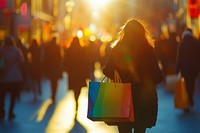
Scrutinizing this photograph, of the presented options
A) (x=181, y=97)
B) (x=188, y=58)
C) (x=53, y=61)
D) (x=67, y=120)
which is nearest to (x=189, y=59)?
(x=188, y=58)

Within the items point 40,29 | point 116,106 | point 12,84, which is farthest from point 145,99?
point 40,29

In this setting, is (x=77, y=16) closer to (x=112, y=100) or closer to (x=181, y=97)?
(x=181, y=97)

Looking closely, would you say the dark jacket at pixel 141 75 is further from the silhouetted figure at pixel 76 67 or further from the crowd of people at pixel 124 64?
the silhouetted figure at pixel 76 67

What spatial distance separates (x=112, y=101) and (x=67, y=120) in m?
7.20

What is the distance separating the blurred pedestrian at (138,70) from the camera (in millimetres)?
8188

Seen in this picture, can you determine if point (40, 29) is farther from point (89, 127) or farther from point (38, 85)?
point (89, 127)

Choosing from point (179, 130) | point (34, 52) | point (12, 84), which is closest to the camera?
point (179, 130)

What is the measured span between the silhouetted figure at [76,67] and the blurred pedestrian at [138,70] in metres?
8.34

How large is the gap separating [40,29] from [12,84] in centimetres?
3271

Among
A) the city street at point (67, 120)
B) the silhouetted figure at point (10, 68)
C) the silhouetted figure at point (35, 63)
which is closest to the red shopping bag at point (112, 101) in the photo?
the city street at point (67, 120)

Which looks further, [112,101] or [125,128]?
[125,128]

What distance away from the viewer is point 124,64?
26.8 ft

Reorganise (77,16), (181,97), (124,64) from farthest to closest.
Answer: (77,16), (181,97), (124,64)

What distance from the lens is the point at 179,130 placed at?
43.7ft
